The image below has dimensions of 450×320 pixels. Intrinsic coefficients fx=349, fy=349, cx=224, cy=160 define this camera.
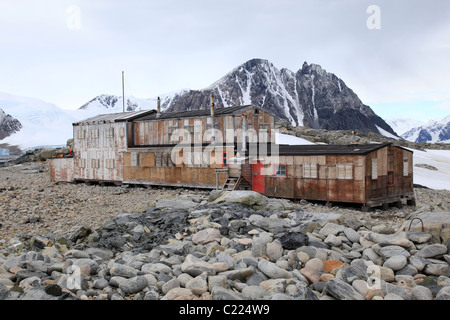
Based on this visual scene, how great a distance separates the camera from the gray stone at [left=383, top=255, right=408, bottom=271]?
859 centimetres

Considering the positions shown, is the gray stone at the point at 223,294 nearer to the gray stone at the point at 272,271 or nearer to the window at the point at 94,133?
the gray stone at the point at 272,271

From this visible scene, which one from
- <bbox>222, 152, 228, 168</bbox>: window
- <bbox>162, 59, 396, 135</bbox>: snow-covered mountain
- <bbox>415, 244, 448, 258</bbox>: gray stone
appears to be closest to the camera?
<bbox>415, 244, 448, 258</bbox>: gray stone

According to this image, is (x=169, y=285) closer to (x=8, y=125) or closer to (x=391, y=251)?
(x=391, y=251)

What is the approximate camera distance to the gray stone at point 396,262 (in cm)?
859

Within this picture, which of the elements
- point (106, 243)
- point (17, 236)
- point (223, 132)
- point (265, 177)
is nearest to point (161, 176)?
point (223, 132)

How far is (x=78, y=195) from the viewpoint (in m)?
28.1

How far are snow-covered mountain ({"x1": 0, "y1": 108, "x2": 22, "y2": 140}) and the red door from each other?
17530 centimetres

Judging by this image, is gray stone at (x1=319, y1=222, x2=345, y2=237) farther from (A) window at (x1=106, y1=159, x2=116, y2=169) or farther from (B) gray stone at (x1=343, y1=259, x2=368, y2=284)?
(A) window at (x1=106, y1=159, x2=116, y2=169)

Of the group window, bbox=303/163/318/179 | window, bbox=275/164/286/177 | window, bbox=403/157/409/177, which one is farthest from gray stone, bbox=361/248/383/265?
window, bbox=403/157/409/177

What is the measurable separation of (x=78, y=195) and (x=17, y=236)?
12637 millimetres

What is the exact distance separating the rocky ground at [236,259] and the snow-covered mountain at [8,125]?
7057 inches

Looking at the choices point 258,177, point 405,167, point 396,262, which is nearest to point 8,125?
point 258,177

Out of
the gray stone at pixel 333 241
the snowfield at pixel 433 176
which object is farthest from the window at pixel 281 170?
the snowfield at pixel 433 176
